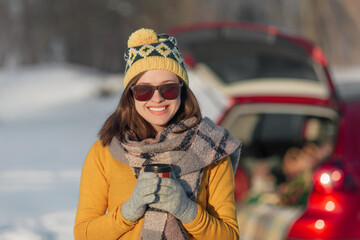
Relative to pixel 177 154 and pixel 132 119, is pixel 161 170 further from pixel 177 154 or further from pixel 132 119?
pixel 132 119

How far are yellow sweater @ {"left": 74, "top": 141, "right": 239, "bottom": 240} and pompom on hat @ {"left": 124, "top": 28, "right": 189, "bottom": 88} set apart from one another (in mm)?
323

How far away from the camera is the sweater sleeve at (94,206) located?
2.06 meters

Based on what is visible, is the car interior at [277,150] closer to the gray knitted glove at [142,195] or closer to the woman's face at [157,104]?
the woman's face at [157,104]

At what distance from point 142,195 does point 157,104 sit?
1.35 ft

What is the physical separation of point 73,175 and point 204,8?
93.1ft

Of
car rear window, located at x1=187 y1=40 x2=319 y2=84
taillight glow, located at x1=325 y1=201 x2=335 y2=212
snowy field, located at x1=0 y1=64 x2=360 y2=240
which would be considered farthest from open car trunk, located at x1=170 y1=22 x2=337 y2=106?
taillight glow, located at x1=325 y1=201 x2=335 y2=212

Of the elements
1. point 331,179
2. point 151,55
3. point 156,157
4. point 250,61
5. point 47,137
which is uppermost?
point 47,137

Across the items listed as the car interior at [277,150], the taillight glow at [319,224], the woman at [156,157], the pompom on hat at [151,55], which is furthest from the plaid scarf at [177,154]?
the car interior at [277,150]

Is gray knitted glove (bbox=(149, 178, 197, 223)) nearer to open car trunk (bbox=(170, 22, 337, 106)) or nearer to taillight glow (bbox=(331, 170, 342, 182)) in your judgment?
taillight glow (bbox=(331, 170, 342, 182))

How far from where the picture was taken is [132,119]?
7.40ft

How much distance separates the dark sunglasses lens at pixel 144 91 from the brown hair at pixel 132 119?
0.06m

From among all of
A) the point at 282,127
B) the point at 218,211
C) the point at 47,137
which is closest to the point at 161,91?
the point at 218,211

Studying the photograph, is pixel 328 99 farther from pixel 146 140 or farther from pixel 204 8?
pixel 204 8

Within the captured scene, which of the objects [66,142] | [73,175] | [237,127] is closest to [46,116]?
[66,142]
